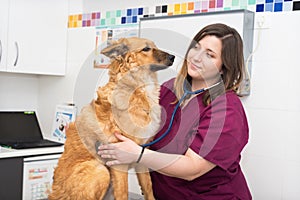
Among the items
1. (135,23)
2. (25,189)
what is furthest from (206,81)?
(25,189)

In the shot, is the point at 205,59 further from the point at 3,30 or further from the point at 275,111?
the point at 3,30

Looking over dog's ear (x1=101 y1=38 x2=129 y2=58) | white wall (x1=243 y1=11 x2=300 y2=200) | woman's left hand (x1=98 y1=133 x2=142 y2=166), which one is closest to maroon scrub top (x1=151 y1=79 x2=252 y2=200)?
woman's left hand (x1=98 y1=133 x2=142 y2=166)

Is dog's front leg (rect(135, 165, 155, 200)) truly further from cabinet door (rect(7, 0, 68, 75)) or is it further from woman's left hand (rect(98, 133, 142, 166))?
cabinet door (rect(7, 0, 68, 75))

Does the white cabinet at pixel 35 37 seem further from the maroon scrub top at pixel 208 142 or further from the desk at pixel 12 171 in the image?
the maroon scrub top at pixel 208 142

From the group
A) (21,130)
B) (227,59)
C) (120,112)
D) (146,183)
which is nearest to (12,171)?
(21,130)

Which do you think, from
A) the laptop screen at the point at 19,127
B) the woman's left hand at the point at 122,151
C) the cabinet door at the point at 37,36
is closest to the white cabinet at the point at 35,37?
the cabinet door at the point at 37,36

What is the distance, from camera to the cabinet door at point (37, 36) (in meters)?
2.75

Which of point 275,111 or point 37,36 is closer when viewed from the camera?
point 275,111

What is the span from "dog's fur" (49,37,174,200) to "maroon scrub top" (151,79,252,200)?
78 millimetres

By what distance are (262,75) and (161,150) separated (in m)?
0.93

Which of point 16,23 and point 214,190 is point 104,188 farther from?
point 16,23

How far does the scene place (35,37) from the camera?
2863 millimetres

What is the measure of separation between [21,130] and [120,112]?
1.83m

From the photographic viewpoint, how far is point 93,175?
1.32m
